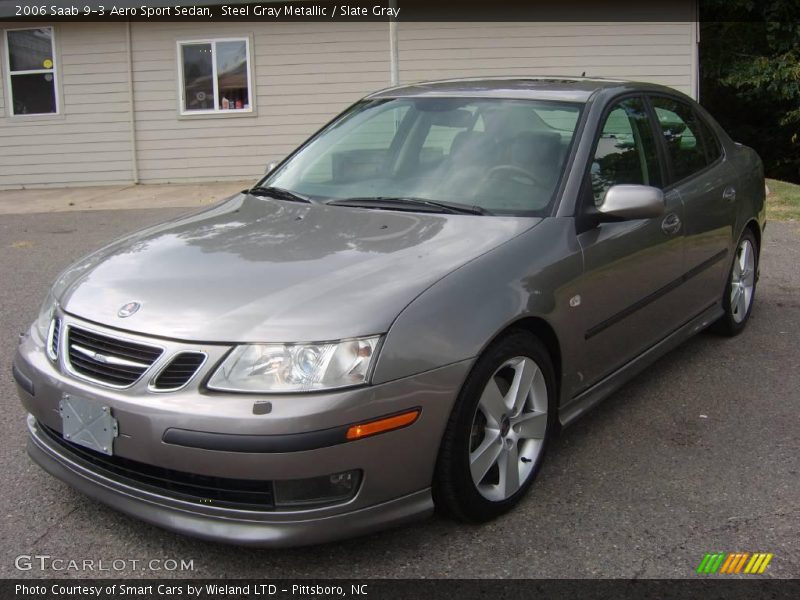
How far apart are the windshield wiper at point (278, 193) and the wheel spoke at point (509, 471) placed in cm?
153

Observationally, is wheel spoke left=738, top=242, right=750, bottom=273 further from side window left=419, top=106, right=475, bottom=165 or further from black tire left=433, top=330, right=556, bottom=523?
black tire left=433, top=330, right=556, bottom=523

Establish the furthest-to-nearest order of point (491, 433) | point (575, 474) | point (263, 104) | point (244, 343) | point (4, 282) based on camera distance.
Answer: point (263, 104) < point (4, 282) < point (575, 474) < point (491, 433) < point (244, 343)

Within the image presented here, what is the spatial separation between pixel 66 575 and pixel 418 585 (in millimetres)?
1166

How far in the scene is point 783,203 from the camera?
35.8 ft

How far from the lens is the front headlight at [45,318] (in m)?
3.27

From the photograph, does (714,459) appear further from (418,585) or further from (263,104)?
(263,104)

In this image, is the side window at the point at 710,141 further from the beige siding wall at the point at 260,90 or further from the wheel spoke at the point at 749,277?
the beige siding wall at the point at 260,90

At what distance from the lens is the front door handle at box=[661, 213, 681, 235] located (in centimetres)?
422

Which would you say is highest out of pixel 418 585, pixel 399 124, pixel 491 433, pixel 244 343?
pixel 399 124

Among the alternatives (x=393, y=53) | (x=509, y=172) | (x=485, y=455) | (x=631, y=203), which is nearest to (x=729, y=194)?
(x=631, y=203)

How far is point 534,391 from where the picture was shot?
340 centimetres

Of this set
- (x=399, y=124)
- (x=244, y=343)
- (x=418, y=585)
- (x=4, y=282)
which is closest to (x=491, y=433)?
(x=418, y=585)

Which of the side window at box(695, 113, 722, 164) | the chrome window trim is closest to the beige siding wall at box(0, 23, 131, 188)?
the side window at box(695, 113, 722, 164)

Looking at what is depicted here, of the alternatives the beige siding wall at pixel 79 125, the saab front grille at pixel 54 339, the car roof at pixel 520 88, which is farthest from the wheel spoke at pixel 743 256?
the beige siding wall at pixel 79 125
